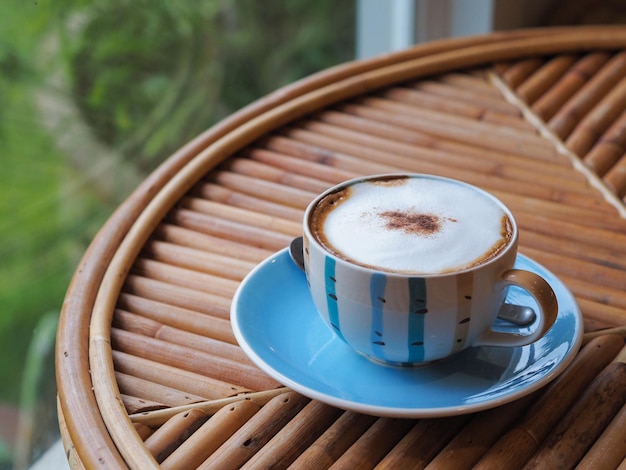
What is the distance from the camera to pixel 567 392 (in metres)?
0.42

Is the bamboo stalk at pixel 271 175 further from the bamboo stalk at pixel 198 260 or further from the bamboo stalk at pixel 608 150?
the bamboo stalk at pixel 608 150

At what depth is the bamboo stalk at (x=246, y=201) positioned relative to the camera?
0.57 metres

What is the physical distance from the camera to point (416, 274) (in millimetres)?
375

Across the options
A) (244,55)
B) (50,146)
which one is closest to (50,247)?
(50,146)

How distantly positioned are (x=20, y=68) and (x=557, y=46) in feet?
1.79

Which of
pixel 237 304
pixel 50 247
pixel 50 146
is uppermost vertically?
pixel 237 304

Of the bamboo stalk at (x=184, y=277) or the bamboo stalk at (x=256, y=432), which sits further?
the bamboo stalk at (x=184, y=277)

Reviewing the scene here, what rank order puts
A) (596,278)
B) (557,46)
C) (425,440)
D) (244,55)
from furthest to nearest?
(244,55), (557,46), (596,278), (425,440)

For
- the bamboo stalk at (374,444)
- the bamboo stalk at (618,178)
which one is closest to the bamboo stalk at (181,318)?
the bamboo stalk at (374,444)

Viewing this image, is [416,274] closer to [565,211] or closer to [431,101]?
[565,211]

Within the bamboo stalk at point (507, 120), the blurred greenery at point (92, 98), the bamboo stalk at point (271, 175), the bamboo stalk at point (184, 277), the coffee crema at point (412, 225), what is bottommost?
the blurred greenery at point (92, 98)

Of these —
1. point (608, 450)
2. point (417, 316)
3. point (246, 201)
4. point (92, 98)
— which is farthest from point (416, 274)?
point (92, 98)

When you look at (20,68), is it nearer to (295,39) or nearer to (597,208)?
(295,39)

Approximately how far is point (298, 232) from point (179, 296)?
97 millimetres
